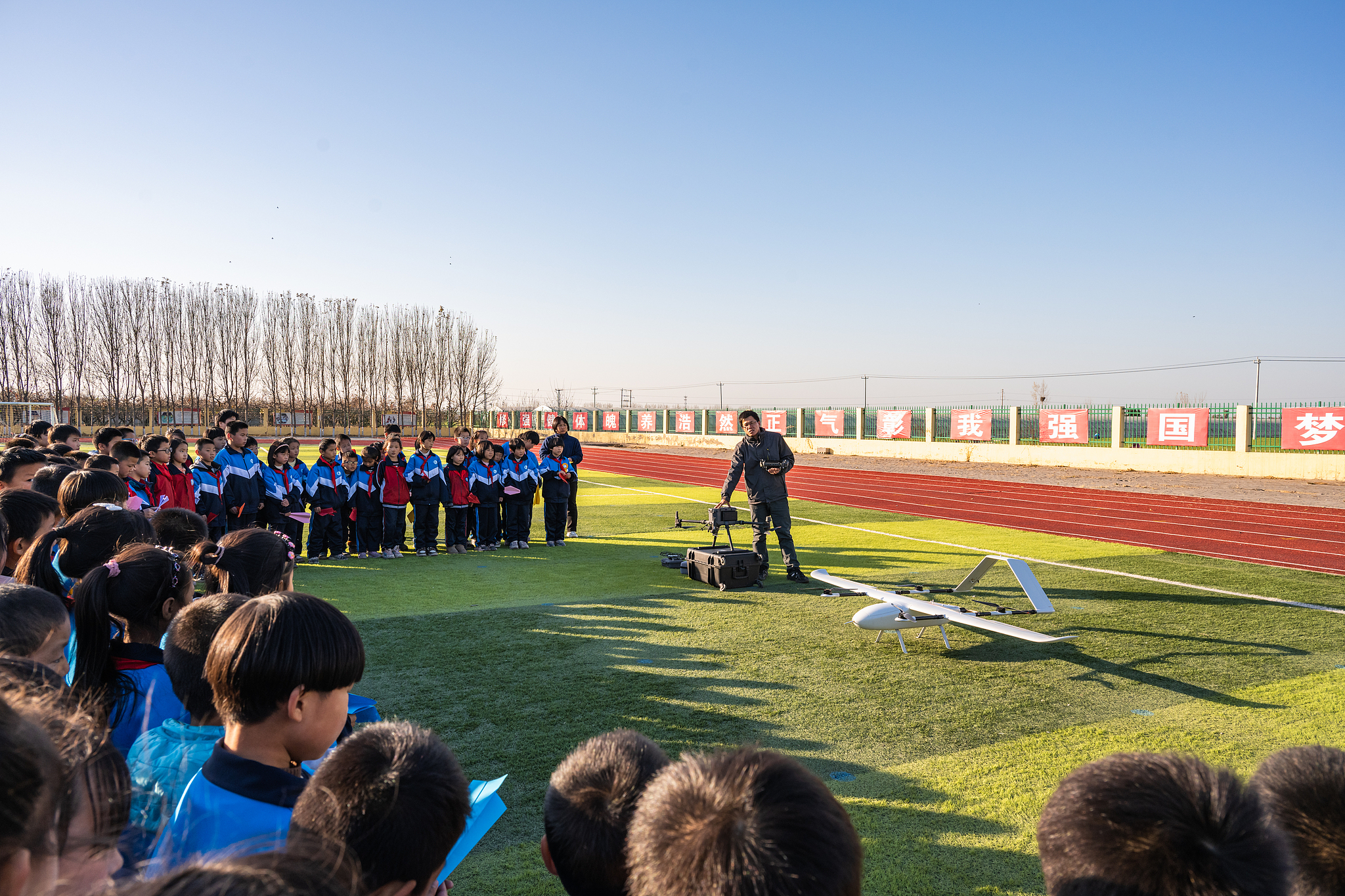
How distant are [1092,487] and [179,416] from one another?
60.4 meters

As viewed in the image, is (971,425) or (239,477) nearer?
(239,477)

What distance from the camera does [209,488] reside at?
9.34 m

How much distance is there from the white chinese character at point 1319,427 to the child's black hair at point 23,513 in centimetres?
2625

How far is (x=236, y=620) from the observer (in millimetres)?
1895

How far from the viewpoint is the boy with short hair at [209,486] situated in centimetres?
927

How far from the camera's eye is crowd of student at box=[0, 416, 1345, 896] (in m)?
0.94

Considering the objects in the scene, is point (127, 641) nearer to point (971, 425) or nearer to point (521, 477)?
point (521, 477)

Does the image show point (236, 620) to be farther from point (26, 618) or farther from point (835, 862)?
point (835, 862)

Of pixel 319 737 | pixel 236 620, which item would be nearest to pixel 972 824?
pixel 319 737

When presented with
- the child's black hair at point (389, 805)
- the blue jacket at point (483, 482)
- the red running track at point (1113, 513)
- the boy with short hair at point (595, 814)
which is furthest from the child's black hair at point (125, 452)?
the red running track at point (1113, 513)

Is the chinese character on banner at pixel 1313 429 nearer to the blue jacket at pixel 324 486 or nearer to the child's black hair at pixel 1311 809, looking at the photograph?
the blue jacket at pixel 324 486

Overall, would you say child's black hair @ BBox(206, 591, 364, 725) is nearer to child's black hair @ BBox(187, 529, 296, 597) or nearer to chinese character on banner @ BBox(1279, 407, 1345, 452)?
child's black hair @ BBox(187, 529, 296, 597)

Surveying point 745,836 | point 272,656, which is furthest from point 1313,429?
point 272,656

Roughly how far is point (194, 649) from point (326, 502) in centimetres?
886
